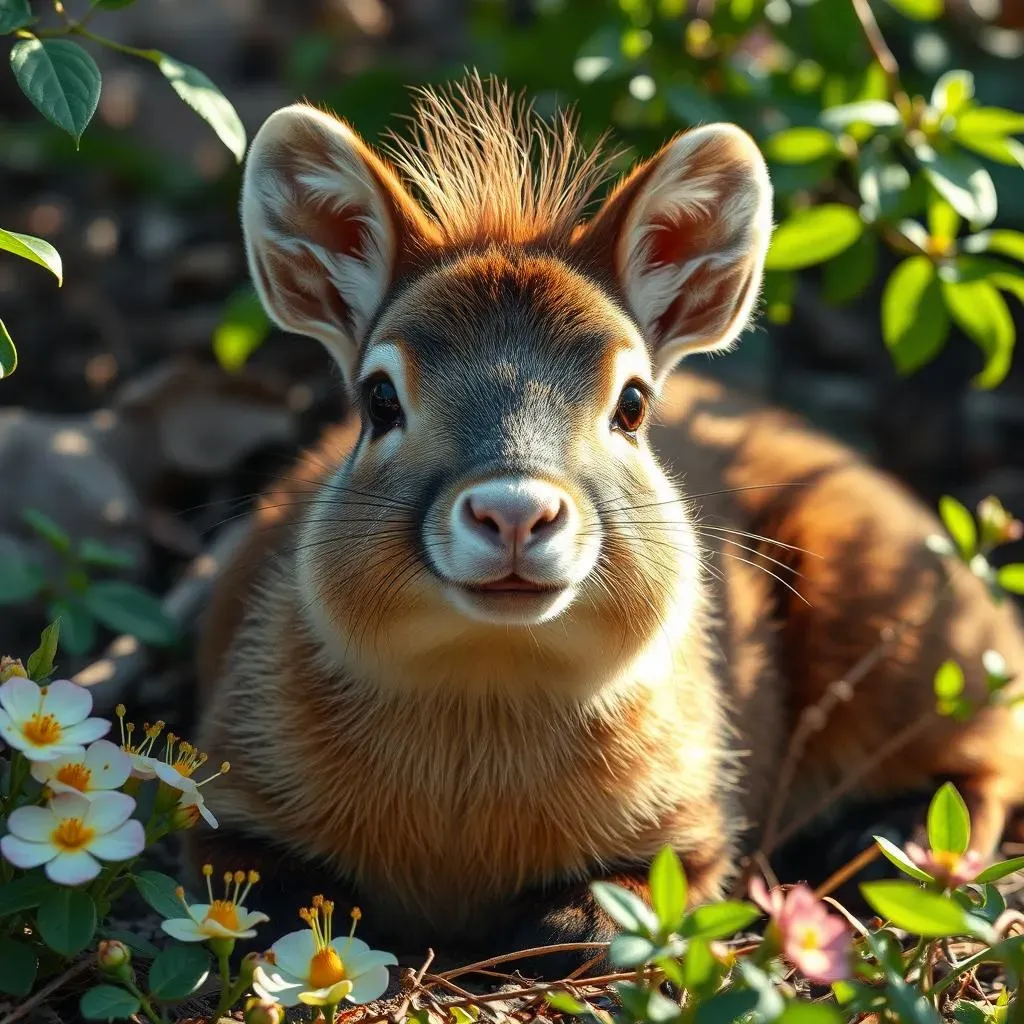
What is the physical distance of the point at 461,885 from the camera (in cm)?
431

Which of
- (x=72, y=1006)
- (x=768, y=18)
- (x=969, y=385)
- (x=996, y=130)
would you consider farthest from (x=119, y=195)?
(x=72, y=1006)

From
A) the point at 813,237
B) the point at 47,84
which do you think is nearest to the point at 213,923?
the point at 47,84

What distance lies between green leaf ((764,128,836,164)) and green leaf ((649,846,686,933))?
10.1 ft

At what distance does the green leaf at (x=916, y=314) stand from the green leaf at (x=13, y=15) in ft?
10.3

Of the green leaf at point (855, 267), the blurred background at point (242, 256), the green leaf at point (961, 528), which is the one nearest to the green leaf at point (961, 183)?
the blurred background at point (242, 256)

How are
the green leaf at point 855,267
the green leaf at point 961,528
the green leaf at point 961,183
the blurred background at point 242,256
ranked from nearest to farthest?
the green leaf at point 961,183
the green leaf at point 961,528
the blurred background at point 242,256
the green leaf at point 855,267

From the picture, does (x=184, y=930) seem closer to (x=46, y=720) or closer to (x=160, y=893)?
(x=160, y=893)

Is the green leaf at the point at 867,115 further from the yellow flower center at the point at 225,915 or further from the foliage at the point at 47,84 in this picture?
the yellow flower center at the point at 225,915

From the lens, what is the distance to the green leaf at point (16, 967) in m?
3.07

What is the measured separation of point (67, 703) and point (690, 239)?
2471 millimetres

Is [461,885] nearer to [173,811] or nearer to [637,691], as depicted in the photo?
[637,691]

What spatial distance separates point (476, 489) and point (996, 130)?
107 inches

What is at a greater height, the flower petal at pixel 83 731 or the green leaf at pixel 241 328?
the flower petal at pixel 83 731

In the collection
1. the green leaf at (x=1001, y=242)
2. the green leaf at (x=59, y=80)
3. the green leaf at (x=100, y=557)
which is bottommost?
the green leaf at (x=100, y=557)
